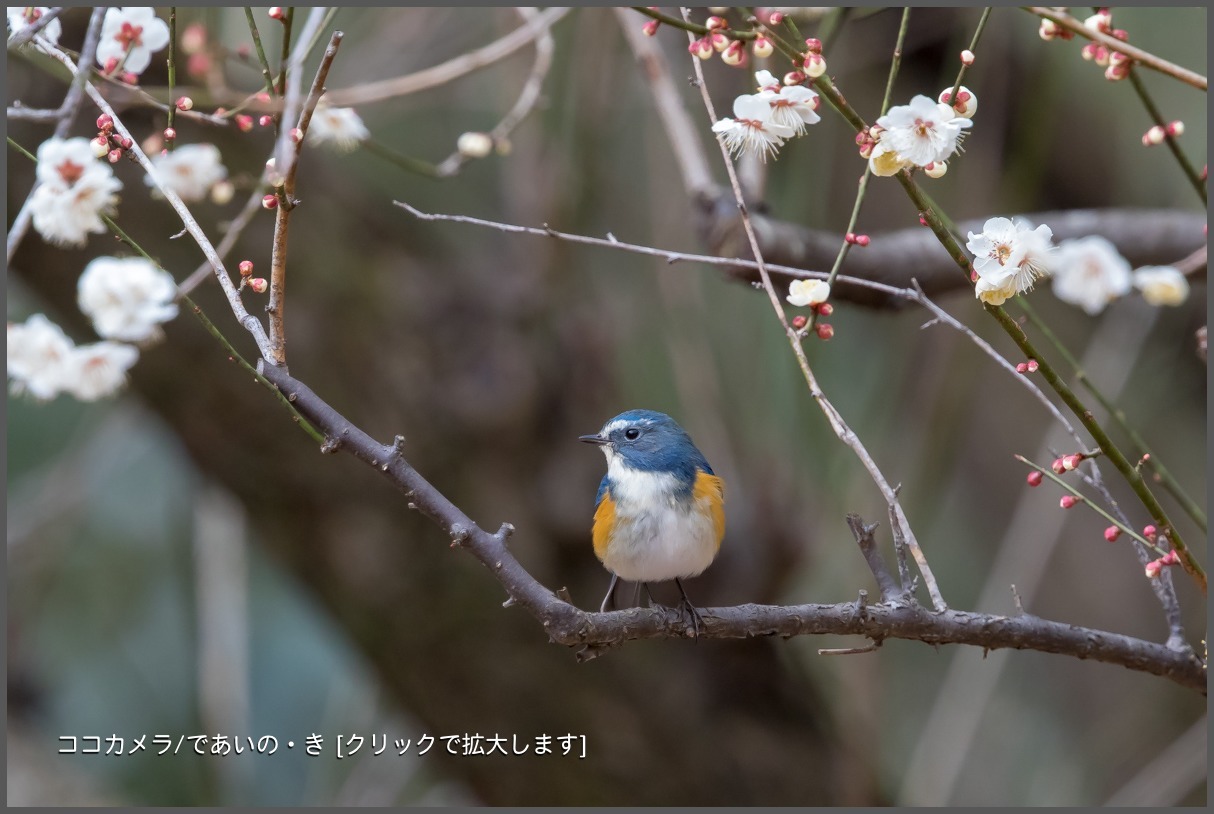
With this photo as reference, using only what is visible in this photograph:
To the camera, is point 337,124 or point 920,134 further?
point 337,124

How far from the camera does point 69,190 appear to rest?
4.02 feet

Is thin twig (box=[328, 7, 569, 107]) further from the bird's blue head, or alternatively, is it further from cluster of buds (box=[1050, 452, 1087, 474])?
cluster of buds (box=[1050, 452, 1087, 474])

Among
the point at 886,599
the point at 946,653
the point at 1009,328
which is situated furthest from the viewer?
the point at 946,653

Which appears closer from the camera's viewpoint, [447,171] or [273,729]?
[447,171]

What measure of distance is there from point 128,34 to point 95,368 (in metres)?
0.65

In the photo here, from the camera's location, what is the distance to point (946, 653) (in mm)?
4527

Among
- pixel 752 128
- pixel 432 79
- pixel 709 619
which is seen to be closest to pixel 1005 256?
pixel 752 128

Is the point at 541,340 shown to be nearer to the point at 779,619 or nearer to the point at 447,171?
the point at 447,171

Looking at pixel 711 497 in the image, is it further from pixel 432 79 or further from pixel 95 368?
pixel 95 368

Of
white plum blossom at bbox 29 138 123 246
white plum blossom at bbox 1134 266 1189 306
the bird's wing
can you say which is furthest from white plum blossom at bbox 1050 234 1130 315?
white plum blossom at bbox 29 138 123 246

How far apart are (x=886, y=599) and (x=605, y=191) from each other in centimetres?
274

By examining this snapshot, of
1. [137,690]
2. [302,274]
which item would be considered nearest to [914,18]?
[302,274]

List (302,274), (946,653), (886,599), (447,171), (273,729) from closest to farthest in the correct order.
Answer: (886,599) → (447,171) → (302,274) → (273,729) → (946,653)

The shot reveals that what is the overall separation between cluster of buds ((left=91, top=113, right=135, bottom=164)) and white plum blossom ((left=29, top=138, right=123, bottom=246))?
0.14ft
